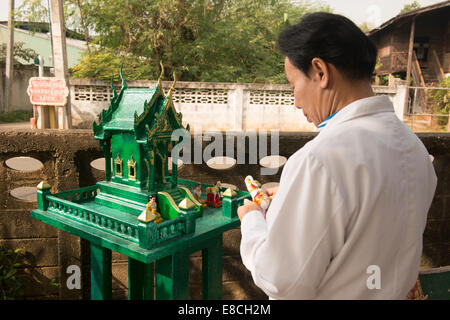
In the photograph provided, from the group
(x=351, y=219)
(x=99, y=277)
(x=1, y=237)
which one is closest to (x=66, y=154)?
(x=1, y=237)

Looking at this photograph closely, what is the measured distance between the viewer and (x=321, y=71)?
116 cm

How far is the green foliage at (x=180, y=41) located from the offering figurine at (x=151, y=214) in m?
9.83

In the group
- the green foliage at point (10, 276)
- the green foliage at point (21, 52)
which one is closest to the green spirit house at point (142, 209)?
the green foliage at point (10, 276)

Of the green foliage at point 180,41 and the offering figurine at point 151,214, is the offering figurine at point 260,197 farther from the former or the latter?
the green foliage at point 180,41

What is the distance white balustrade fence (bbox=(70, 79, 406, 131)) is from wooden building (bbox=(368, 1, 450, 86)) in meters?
5.54

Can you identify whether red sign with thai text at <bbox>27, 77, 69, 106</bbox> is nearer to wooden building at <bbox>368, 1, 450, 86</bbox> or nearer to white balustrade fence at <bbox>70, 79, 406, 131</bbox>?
white balustrade fence at <bbox>70, 79, 406, 131</bbox>

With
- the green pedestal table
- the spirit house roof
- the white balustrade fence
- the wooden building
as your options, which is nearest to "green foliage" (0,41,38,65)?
the white balustrade fence

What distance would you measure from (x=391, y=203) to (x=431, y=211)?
113 inches

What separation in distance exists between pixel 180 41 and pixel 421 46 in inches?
449

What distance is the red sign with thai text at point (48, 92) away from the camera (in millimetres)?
8039

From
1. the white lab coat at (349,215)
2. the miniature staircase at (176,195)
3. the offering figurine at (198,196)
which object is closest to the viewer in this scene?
the white lab coat at (349,215)

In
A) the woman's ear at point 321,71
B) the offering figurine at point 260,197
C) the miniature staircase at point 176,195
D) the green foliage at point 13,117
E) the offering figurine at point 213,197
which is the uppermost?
the woman's ear at point 321,71

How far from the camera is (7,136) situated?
2771mm

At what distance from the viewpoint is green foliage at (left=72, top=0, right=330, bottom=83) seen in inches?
450
